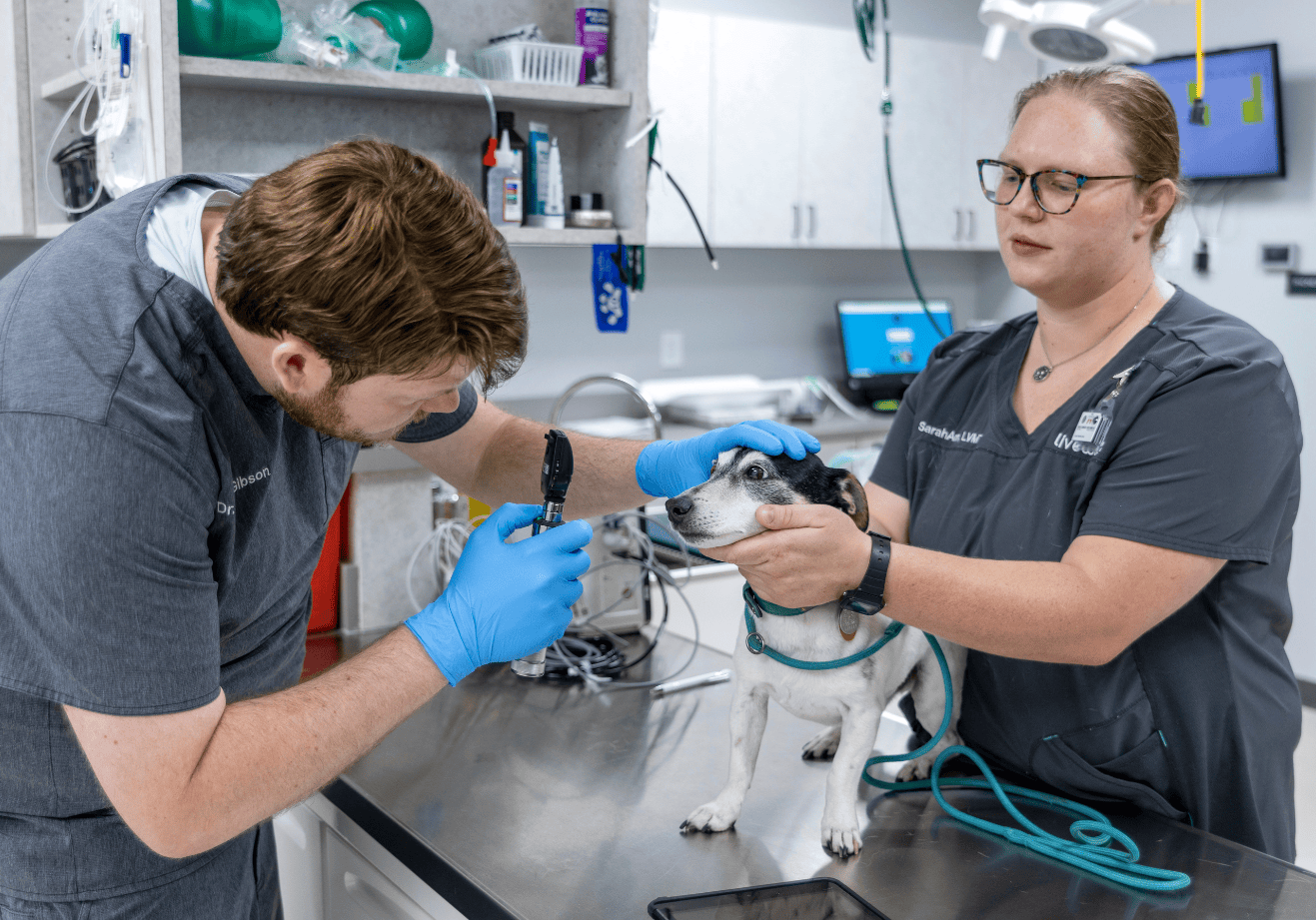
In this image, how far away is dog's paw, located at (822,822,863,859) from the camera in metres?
1.15

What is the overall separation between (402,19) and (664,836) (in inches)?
58.8

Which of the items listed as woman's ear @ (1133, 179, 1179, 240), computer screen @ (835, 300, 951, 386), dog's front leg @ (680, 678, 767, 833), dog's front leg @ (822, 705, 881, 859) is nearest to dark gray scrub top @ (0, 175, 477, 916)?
dog's front leg @ (680, 678, 767, 833)

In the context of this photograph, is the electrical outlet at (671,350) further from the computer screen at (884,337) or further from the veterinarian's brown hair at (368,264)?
the veterinarian's brown hair at (368,264)

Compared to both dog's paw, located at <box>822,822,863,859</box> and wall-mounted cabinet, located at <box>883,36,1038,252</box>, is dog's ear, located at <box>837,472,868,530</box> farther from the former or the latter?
wall-mounted cabinet, located at <box>883,36,1038,252</box>

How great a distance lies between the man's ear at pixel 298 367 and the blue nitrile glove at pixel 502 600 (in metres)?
0.26

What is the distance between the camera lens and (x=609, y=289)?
7.01 ft

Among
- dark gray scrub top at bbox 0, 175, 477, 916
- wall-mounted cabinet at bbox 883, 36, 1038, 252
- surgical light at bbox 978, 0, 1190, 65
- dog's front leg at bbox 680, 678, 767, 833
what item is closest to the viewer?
dark gray scrub top at bbox 0, 175, 477, 916

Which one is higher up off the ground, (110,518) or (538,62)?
(538,62)

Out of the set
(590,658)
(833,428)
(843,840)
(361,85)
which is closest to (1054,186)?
(843,840)

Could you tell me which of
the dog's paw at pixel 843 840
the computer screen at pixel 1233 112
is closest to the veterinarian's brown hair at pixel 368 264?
the dog's paw at pixel 843 840

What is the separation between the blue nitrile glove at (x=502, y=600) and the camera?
41.4 inches

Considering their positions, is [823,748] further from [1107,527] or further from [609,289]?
[609,289]

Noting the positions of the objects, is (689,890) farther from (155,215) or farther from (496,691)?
(155,215)

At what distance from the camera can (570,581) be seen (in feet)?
3.76
